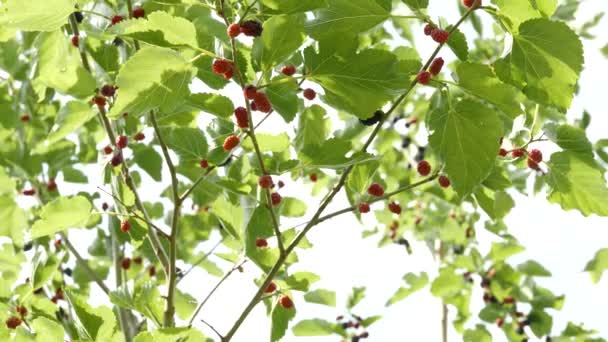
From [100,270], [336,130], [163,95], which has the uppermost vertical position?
[163,95]

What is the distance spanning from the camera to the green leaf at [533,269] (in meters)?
5.15

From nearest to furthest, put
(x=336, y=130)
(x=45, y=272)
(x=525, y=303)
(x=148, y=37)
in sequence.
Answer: (x=148, y=37), (x=336, y=130), (x=45, y=272), (x=525, y=303)

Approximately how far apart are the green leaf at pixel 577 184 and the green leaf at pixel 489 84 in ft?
1.86

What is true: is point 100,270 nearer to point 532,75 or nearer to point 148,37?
point 148,37

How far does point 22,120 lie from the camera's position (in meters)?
4.89

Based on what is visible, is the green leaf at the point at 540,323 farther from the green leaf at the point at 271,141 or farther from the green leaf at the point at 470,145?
the green leaf at the point at 470,145

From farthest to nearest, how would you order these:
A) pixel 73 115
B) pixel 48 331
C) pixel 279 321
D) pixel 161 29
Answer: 1. pixel 73 115
2. pixel 279 321
3. pixel 48 331
4. pixel 161 29

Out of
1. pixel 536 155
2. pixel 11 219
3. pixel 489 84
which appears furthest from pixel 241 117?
pixel 11 219

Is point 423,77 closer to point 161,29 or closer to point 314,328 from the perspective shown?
point 161,29

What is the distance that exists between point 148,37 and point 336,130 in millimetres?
1359

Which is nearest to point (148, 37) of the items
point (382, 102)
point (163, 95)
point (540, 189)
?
point (163, 95)

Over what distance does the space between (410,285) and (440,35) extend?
3239 millimetres

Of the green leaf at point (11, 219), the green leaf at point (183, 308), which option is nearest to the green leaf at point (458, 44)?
the green leaf at point (183, 308)

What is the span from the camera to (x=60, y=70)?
2.80 m
